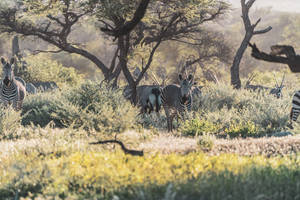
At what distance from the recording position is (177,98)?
526 inches

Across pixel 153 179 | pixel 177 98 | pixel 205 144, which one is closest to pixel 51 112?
pixel 177 98

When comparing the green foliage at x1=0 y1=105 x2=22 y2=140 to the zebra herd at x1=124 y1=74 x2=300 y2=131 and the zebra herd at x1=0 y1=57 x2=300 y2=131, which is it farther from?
the zebra herd at x1=124 y1=74 x2=300 y2=131

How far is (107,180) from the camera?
5.71 meters

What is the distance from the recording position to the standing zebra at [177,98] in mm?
12789

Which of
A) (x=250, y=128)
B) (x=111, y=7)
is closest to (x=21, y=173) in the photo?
(x=250, y=128)

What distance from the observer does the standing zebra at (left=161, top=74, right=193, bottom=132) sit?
12.8 metres

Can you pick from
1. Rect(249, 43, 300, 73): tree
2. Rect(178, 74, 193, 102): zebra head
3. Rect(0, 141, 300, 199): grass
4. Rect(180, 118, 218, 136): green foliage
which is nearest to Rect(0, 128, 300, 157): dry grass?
Rect(0, 141, 300, 199): grass

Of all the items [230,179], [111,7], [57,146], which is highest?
[111,7]

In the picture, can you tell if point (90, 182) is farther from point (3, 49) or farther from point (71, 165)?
point (3, 49)

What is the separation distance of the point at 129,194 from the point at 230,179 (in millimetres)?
1375

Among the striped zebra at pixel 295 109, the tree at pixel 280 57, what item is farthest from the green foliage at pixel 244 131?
the tree at pixel 280 57

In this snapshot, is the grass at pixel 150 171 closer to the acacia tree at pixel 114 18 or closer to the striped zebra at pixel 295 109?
the striped zebra at pixel 295 109

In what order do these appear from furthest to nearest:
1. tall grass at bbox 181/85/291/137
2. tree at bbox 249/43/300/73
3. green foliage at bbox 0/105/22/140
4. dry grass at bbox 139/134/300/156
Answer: tall grass at bbox 181/85/291/137 < green foliage at bbox 0/105/22/140 < dry grass at bbox 139/134/300/156 < tree at bbox 249/43/300/73

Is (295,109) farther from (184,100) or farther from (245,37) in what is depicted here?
(245,37)
